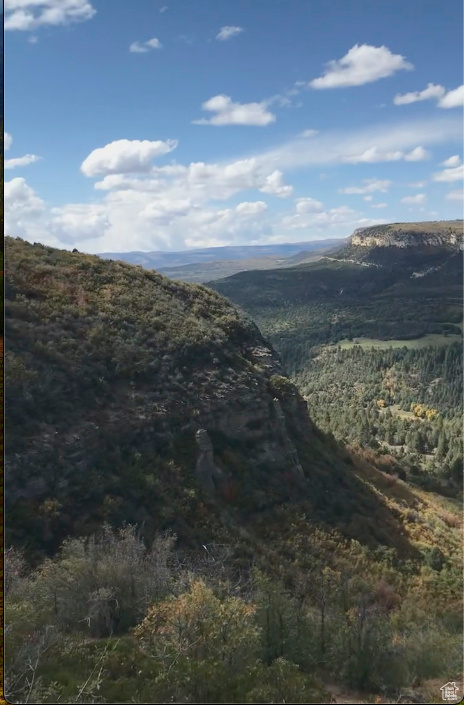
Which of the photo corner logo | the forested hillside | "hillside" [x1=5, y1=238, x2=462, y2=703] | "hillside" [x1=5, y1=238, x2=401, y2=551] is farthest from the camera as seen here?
the forested hillside

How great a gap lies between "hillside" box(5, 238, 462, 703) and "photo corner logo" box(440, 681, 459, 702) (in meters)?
0.79

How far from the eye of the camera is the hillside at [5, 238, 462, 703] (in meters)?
10.2

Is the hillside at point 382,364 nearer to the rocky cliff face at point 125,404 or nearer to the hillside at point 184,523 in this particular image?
the hillside at point 184,523

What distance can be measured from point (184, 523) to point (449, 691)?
12.5 m

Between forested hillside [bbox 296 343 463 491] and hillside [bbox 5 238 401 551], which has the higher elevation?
hillside [bbox 5 238 401 551]

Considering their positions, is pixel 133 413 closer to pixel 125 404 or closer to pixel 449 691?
pixel 125 404

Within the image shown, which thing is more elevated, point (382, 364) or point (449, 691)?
point (449, 691)

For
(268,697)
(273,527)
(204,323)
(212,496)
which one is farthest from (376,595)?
(204,323)

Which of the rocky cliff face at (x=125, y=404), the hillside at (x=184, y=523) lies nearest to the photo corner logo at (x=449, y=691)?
the hillside at (x=184, y=523)

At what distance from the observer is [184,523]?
20.1m

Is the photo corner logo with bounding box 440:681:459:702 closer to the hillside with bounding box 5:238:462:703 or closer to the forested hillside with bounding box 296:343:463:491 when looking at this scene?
the hillside with bounding box 5:238:462:703

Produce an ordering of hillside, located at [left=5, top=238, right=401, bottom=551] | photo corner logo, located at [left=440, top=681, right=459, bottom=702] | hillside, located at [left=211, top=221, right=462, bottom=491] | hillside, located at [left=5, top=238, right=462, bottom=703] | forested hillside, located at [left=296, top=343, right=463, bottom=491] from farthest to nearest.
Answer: hillside, located at [left=211, top=221, right=462, bottom=491], forested hillside, located at [left=296, top=343, right=463, bottom=491], hillside, located at [left=5, top=238, right=401, bottom=551], hillside, located at [left=5, top=238, right=462, bottom=703], photo corner logo, located at [left=440, top=681, right=459, bottom=702]

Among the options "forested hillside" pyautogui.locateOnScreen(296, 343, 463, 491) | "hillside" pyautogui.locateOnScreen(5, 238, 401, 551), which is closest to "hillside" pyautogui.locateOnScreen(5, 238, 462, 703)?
"hillside" pyautogui.locateOnScreen(5, 238, 401, 551)

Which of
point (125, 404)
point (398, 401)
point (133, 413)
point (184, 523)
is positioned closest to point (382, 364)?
point (398, 401)
